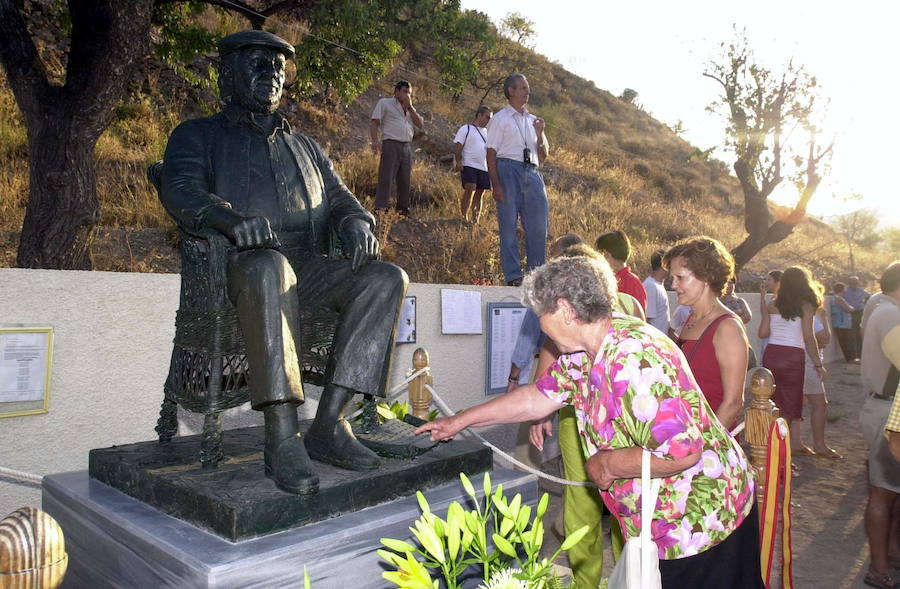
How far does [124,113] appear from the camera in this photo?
31.4ft

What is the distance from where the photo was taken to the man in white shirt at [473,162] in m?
9.20

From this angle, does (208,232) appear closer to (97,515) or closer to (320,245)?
(320,245)

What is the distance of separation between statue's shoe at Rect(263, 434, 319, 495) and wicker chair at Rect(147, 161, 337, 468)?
29 centimetres

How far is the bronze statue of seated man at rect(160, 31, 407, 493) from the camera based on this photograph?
2.21m

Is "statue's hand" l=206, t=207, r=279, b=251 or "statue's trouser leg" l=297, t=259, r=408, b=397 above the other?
"statue's hand" l=206, t=207, r=279, b=251

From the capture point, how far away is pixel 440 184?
38.0 ft

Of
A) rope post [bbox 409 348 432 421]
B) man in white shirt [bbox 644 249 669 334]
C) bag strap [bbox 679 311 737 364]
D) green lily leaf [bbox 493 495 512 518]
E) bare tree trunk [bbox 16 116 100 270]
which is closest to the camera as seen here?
green lily leaf [bbox 493 495 512 518]

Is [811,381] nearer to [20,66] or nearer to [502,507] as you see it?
[502,507]

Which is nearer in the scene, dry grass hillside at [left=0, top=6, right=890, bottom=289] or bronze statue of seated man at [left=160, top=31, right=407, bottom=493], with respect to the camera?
bronze statue of seated man at [left=160, top=31, right=407, bottom=493]

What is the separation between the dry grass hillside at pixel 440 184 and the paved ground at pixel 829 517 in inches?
143

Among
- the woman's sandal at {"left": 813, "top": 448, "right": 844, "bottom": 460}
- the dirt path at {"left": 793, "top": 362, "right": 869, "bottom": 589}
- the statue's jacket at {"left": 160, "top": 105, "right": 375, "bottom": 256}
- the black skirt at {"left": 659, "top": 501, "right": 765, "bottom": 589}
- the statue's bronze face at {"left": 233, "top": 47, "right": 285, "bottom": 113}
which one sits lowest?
the dirt path at {"left": 793, "top": 362, "right": 869, "bottom": 589}

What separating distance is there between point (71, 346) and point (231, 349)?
3.86 ft

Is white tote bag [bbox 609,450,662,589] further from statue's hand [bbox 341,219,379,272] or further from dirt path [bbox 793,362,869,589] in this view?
dirt path [bbox 793,362,869,589]

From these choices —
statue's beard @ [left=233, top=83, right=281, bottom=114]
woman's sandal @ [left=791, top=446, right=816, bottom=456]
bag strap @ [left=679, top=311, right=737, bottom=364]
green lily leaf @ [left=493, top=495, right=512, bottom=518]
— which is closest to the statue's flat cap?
statue's beard @ [left=233, top=83, right=281, bottom=114]
